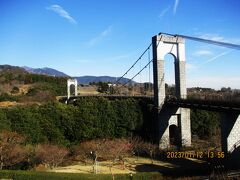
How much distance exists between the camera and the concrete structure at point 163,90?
34.7 m

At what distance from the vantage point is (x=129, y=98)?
1513 inches

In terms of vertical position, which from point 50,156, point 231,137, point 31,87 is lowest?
point 50,156

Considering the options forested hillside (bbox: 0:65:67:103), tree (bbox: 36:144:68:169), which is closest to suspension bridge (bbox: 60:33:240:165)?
tree (bbox: 36:144:68:169)

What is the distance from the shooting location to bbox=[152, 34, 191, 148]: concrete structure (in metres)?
34.7

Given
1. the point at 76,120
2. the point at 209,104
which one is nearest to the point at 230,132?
the point at 209,104

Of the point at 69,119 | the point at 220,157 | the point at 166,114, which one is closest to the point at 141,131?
the point at 166,114

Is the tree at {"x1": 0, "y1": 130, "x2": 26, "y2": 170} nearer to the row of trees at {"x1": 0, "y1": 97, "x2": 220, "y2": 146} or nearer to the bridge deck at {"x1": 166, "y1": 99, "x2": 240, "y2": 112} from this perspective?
the row of trees at {"x1": 0, "y1": 97, "x2": 220, "y2": 146}

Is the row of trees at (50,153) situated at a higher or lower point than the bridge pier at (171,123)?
lower

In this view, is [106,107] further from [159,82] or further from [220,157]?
[220,157]

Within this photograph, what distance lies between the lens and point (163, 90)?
35188 mm

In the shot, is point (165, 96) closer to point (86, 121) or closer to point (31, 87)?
point (86, 121)

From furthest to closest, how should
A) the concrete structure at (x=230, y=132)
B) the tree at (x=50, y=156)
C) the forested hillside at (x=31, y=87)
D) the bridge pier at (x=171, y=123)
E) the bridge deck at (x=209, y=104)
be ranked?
1. the forested hillside at (x=31, y=87)
2. the bridge pier at (x=171, y=123)
3. the tree at (x=50, y=156)
4. the concrete structure at (x=230, y=132)
5. the bridge deck at (x=209, y=104)
